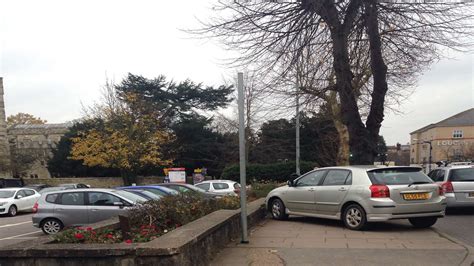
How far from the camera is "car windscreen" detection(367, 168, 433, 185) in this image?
917cm

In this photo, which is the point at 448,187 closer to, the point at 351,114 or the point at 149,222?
the point at 351,114

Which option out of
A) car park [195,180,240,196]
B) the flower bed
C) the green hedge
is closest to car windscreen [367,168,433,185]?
the flower bed

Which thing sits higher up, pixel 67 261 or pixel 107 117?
pixel 107 117

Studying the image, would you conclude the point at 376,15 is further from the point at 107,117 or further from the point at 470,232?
the point at 107,117

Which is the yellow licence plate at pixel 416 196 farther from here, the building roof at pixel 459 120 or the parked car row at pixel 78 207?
the building roof at pixel 459 120

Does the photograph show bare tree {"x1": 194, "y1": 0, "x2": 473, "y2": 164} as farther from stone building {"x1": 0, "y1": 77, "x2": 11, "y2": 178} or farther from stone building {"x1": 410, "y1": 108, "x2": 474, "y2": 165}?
stone building {"x1": 410, "y1": 108, "x2": 474, "y2": 165}

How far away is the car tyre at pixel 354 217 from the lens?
916 centimetres

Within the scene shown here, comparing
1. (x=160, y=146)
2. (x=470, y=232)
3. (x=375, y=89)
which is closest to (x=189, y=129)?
(x=160, y=146)

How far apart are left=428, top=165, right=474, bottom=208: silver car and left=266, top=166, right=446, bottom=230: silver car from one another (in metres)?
4.07

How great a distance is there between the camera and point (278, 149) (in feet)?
159

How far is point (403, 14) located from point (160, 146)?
127 ft

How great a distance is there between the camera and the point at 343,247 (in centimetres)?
743

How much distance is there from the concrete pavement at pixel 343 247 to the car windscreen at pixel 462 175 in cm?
448

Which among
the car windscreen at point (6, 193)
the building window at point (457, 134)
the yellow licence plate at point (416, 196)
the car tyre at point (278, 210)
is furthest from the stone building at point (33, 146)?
the building window at point (457, 134)
